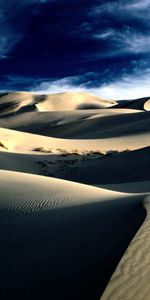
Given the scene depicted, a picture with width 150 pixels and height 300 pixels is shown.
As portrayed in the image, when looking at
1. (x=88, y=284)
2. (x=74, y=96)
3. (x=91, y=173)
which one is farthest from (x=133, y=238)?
(x=74, y=96)

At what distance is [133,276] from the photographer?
279 cm

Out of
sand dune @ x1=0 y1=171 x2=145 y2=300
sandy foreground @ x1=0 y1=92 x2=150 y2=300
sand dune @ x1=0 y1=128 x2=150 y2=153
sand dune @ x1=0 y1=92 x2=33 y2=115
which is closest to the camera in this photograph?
sandy foreground @ x1=0 y1=92 x2=150 y2=300

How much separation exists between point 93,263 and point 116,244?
0.27 m

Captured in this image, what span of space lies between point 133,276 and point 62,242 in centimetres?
111

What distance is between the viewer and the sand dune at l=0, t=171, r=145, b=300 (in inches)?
123

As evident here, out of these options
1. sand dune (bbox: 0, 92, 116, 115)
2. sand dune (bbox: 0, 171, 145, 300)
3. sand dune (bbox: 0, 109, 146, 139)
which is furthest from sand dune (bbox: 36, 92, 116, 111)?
sand dune (bbox: 0, 171, 145, 300)

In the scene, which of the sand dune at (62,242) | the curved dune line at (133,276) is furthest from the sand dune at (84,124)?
the curved dune line at (133,276)

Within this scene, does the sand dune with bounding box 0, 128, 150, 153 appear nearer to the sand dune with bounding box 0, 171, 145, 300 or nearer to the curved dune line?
the sand dune with bounding box 0, 171, 145, 300

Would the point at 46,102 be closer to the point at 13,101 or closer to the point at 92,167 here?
the point at 13,101

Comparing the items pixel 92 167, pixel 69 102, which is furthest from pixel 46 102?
pixel 92 167

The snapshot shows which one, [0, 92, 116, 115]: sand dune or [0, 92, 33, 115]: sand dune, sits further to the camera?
[0, 92, 33, 115]: sand dune

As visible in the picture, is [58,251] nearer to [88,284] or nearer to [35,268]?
[35,268]

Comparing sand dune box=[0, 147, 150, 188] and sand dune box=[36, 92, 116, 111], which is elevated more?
sand dune box=[36, 92, 116, 111]

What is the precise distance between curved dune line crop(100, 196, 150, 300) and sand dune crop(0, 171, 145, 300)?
0.27ft
